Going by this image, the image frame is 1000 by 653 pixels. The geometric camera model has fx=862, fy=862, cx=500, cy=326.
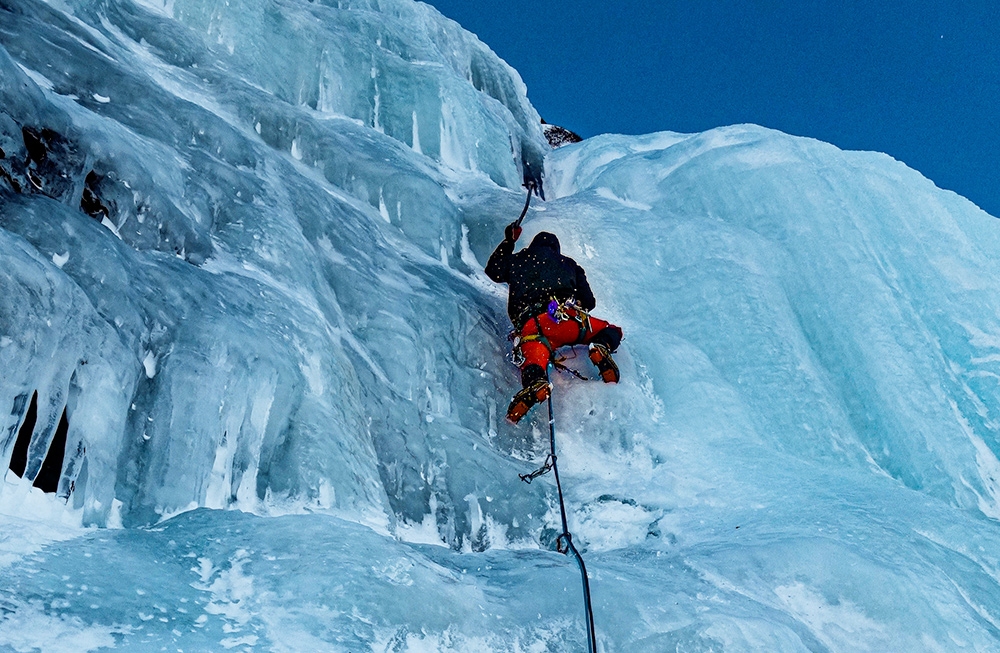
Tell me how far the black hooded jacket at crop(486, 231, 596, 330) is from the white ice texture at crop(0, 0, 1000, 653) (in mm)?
261

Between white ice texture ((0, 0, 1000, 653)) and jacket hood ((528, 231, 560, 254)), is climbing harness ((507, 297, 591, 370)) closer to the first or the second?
white ice texture ((0, 0, 1000, 653))

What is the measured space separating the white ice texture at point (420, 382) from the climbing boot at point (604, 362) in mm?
208

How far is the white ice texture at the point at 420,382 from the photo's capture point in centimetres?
274

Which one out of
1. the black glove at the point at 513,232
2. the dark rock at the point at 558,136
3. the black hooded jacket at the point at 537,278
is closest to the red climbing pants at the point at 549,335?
the black hooded jacket at the point at 537,278

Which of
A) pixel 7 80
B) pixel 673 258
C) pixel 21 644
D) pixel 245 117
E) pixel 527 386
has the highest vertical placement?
pixel 245 117

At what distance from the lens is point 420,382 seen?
4.92 metres

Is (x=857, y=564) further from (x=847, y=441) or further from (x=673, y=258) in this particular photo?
(x=673, y=258)

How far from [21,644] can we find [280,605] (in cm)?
72

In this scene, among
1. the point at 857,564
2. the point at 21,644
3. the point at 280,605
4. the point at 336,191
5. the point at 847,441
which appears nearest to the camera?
the point at 21,644

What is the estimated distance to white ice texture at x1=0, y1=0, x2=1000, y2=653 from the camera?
2.74 metres

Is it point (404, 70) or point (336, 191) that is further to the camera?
point (404, 70)

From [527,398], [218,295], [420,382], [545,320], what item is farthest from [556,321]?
[218,295]

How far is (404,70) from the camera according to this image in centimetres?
908

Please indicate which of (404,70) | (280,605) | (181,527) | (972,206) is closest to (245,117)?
(404,70)
